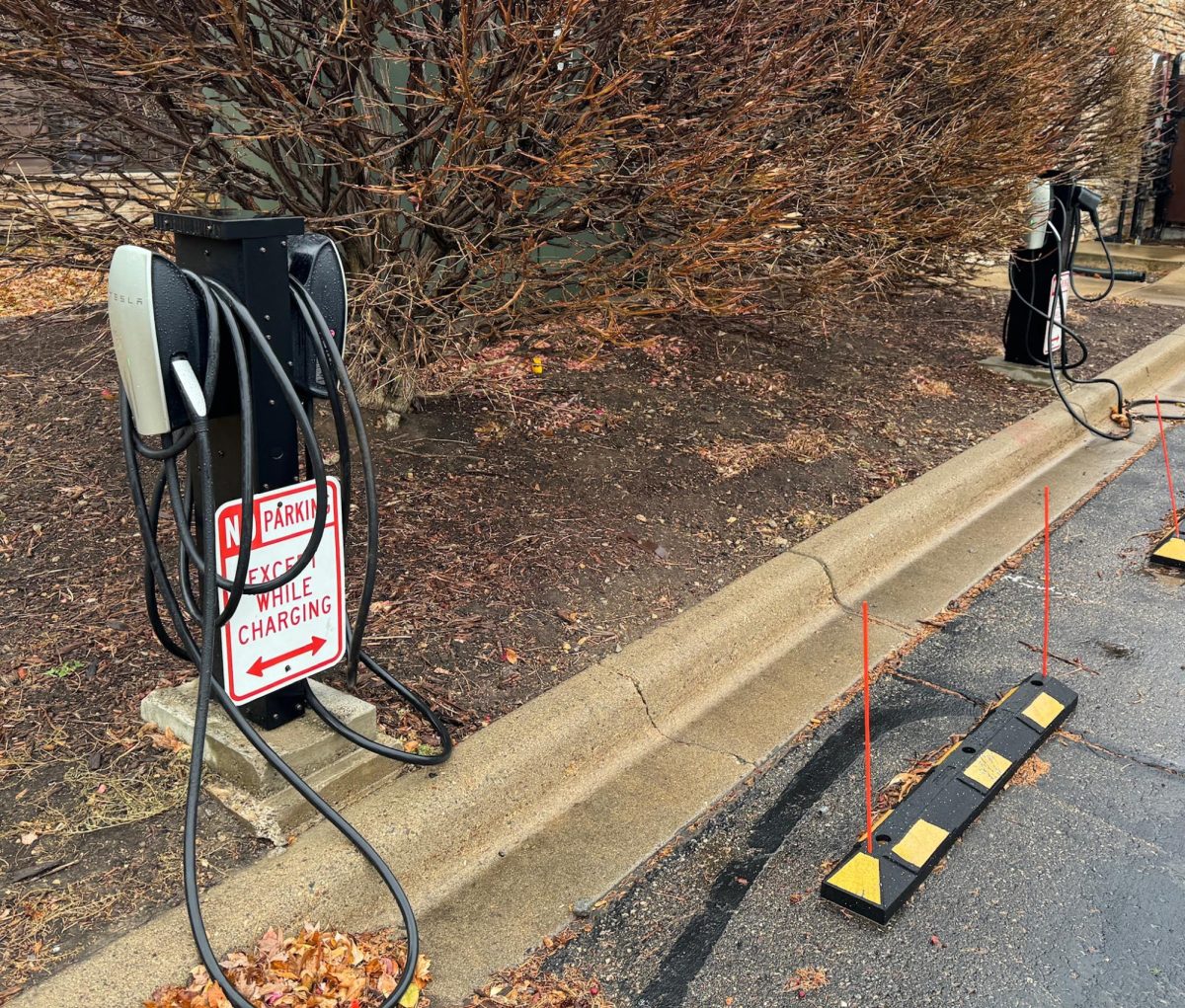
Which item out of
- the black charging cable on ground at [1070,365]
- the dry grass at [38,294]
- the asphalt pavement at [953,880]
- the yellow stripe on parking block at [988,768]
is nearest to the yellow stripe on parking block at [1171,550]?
the asphalt pavement at [953,880]

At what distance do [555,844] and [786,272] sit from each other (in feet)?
11.8

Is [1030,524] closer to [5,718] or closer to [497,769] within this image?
[497,769]

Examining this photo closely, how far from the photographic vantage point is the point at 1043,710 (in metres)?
3.69

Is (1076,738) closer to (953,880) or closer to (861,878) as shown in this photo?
(953,880)

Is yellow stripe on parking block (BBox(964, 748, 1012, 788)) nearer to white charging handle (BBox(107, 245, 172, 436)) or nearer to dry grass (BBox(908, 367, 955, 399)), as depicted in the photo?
white charging handle (BBox(107, 245, 172, 436))

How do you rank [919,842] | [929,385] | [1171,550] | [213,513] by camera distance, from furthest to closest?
1. [929,385]
2. [1171,550]
3. [919,842]
4. [213,513]

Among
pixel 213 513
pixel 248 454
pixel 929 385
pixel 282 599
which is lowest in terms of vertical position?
pixel 929 385

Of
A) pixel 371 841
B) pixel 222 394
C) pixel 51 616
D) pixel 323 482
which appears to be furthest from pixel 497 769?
pixel 51 616

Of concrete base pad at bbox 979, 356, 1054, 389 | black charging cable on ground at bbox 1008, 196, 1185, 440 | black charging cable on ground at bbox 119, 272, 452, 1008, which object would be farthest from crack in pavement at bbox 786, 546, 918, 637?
concrete base pad at bbox 979, 356, 1054, 389

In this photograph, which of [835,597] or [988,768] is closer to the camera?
[988,768]

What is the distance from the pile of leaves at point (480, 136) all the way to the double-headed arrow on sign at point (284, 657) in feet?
5.43

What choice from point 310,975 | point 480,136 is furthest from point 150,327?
point 480,136

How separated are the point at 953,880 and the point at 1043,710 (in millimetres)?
1017

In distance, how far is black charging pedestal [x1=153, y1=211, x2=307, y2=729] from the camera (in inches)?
96.8
